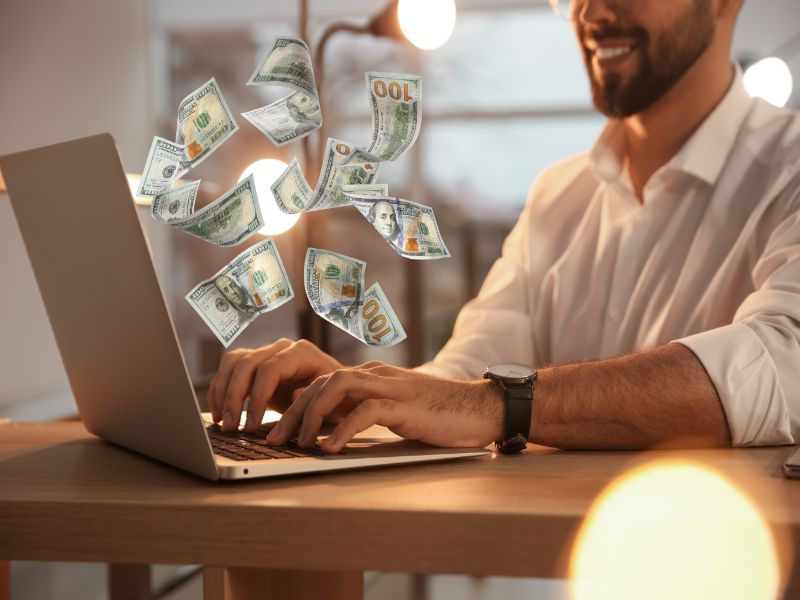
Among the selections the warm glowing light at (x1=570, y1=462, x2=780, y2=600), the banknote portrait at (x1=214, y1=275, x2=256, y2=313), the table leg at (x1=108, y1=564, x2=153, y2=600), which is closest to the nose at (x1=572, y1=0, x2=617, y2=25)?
the banknote portrait at (x1=214, y1=275, x2=256, y2=313)

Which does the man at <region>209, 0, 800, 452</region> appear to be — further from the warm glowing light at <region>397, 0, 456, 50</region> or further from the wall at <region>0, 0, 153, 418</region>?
the wall at <region>0, 0, 153, 418</region>

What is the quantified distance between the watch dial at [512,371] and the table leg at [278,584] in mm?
237

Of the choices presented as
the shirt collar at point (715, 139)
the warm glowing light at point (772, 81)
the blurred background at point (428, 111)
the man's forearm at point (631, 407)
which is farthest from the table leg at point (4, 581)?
the blurred background at point (428, 111)

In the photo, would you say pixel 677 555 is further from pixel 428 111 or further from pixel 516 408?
pixel 428 111

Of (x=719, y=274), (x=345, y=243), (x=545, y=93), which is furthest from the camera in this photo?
(x=345, y=243)

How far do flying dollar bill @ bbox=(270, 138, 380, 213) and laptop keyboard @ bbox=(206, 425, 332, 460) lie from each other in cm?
23

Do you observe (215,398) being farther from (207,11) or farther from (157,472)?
(207,11)

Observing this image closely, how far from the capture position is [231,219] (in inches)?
32.3

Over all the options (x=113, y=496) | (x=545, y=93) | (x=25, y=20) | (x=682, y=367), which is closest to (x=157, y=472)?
(x=113, y=496)

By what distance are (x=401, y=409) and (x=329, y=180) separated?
0.23 metres

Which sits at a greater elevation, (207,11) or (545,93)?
(207,11)

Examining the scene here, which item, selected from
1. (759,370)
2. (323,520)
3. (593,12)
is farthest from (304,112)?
(593,12)

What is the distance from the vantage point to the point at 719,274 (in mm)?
1372

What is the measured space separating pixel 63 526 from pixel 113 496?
42mm
